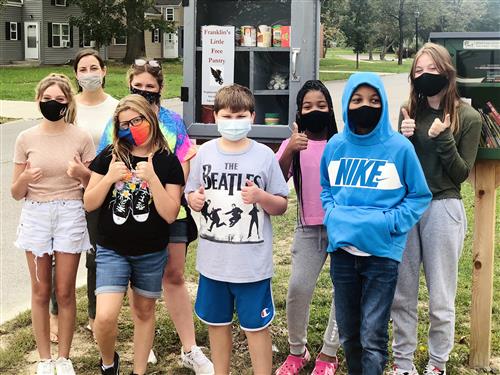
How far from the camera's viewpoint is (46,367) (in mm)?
3807

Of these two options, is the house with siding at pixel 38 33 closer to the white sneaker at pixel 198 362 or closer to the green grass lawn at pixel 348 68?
the green grass lawn at pixel 348 68

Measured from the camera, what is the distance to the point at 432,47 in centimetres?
353

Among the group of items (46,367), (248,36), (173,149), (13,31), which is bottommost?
(46,367)

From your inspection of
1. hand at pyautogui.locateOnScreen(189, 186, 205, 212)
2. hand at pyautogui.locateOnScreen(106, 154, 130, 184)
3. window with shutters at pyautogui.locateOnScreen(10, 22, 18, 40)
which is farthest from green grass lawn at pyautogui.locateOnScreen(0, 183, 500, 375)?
window with shutters at pyautogui.locateOnScreen(10, 22, 18, 40)

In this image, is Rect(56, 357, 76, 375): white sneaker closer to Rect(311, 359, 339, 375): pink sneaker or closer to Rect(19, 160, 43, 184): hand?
Rect(19, 160, 43, 184): hand

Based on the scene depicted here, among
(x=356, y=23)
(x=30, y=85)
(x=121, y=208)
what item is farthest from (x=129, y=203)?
(x=356, y=23)

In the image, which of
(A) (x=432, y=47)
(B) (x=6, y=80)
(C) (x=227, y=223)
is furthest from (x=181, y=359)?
(B) (x=6, y=80)

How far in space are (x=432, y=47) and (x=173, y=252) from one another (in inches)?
71.5

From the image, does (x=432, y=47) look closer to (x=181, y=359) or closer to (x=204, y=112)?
(x=204, y=112)

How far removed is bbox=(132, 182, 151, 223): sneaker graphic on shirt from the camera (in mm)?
3484

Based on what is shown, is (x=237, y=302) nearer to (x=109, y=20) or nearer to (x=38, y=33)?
(x=109, y=20)

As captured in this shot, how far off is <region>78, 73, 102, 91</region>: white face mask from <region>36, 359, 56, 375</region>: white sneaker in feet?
5.45

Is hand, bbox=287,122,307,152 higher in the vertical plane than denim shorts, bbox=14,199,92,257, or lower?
higher

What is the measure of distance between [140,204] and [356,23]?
51.3 m
